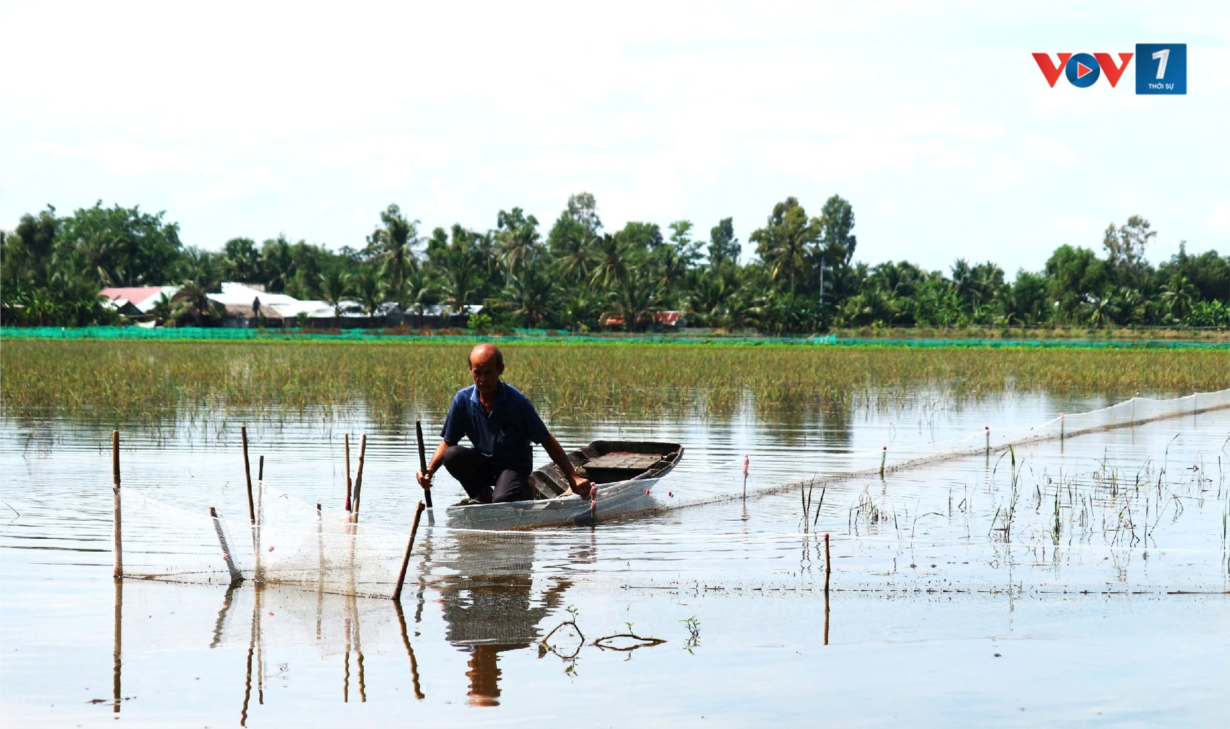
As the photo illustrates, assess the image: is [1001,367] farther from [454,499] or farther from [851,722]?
[851,722]

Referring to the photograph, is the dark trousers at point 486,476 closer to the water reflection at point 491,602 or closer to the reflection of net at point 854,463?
the water reflection at point 491,602

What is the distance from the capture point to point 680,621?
517cm

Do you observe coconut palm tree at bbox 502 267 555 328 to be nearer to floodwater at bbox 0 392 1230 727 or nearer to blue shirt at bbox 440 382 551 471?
floodwater at bbox 0 392 1230 727

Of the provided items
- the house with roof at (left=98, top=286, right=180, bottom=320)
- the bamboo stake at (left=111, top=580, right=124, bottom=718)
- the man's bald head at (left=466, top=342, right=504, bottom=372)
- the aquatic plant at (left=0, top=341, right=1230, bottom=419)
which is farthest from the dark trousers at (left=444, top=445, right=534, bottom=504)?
the house with roof at (left=98, top=286, right=180, bottom=320)

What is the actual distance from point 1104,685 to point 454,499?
5293 millimetres

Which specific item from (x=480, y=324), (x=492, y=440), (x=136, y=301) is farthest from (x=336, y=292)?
(x=492, y=440)

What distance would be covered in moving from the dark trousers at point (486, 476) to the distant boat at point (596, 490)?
8 centimetres

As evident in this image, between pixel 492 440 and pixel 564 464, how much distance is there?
0.42 metres

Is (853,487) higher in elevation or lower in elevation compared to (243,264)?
lower

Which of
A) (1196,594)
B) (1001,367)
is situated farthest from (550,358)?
(1196,594)

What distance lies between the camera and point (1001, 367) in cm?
2858

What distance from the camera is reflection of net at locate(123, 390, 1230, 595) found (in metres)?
5.39

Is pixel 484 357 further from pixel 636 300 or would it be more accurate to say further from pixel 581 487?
pixel 636 300

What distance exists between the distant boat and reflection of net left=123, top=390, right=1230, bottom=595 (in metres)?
0.01
